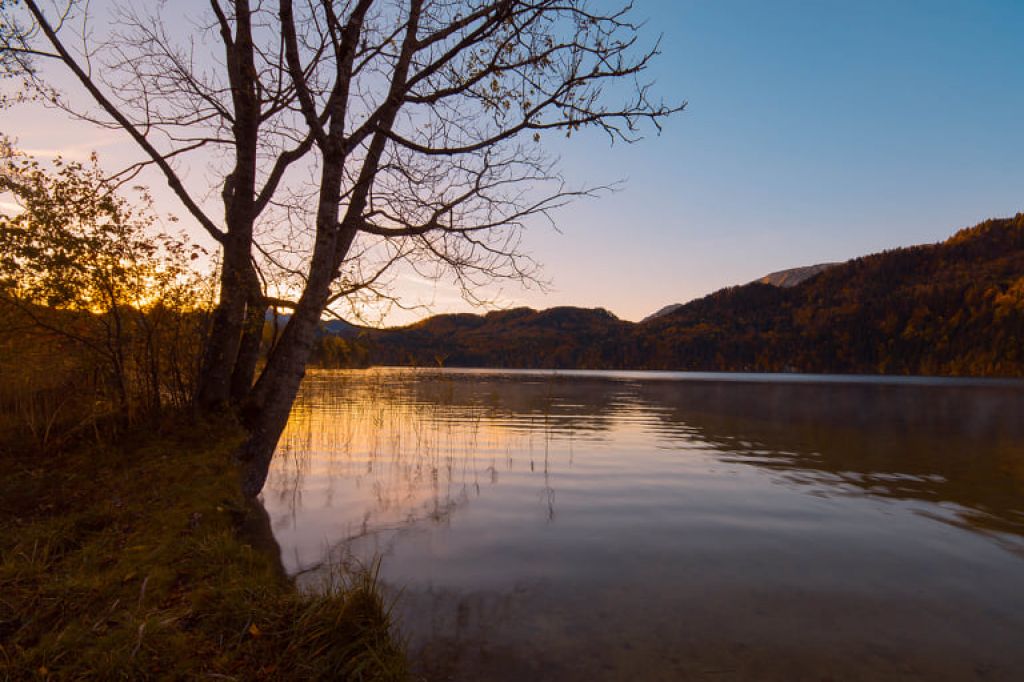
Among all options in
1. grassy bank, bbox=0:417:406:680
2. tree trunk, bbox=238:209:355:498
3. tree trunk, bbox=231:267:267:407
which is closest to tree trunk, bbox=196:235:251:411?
tree trunk, bbox=231:267:267:407

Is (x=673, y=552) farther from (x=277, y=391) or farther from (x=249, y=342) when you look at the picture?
(x=249, y=342)

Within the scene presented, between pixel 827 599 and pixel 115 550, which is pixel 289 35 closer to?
pixel 115 550

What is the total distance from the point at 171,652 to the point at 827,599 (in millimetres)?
7217

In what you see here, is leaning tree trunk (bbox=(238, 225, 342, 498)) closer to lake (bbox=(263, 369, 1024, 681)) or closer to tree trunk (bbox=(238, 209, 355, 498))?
tree trunk (bbox=(238, 209, 355, 498))

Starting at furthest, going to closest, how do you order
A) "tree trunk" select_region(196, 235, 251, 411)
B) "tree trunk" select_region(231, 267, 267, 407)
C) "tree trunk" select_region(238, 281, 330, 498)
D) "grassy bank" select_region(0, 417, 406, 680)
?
"tree trunk" select_region(231, 267, 267, 407)
"tree trunk" select_region(196, 235, 251, 411)
"tree trunk" select_region(238, 281, 330, 498)
"grassy bank" select_region(0, 417, 406, 680)

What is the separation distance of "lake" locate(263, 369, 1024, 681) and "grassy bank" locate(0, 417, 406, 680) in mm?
A: 1129

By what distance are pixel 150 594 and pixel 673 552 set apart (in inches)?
276

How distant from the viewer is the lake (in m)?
5.34

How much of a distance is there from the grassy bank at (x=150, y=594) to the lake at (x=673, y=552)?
3.70 ft

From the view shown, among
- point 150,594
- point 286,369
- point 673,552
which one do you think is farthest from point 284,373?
point 673,552

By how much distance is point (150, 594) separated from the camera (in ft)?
15.8

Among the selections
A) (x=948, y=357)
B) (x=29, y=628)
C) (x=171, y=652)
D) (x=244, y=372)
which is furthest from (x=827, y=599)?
(x=948, y=357)

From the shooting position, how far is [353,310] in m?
9.85

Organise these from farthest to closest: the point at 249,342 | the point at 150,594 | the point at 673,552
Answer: the point at 249,342
the point at 673,552
the point at 150,594
